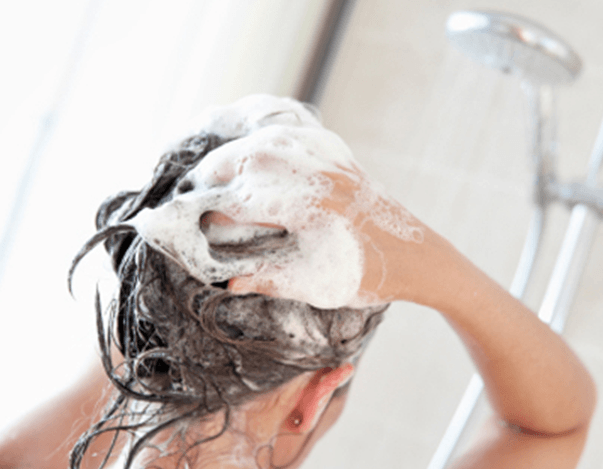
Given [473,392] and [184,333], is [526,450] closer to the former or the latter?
[473,392]

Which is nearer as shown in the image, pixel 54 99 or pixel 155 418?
pixel 155 418

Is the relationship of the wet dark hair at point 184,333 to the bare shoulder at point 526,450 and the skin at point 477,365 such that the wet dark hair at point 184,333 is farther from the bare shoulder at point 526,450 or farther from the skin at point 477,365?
the bare shoulder at point 526,450

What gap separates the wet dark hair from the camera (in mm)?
532

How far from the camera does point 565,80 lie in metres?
0.88

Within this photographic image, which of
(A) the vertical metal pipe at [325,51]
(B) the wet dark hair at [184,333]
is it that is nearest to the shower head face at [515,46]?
(B) the wet dark hair at [184,333]

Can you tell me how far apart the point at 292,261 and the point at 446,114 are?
1.00 m

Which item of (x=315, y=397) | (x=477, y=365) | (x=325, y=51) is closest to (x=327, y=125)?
(x=325, y=51)

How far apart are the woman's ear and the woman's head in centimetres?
1

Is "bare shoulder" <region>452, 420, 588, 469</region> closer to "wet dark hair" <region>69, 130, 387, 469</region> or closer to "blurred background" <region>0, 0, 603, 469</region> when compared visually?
"wet dark hair" <region>69, 130, 387, 469</region>

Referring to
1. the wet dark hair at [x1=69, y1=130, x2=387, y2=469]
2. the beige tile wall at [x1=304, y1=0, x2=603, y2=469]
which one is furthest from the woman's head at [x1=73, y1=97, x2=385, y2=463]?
the beige tile wall at [x1=304, y1=0, x2=603, y2=469]

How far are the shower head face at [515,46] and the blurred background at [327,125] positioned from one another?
1.55 ft

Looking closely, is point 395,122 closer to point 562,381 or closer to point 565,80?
point 565,80

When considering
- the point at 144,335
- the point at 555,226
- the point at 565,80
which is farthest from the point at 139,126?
the point at 555,226

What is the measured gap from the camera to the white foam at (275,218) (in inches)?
19.2
